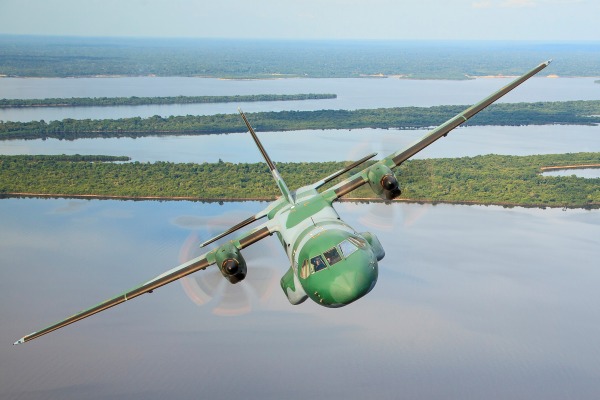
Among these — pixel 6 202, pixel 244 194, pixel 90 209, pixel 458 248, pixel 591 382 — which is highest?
Result: pixel 6 202

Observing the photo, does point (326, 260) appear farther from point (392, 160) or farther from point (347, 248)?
point (392, 160)

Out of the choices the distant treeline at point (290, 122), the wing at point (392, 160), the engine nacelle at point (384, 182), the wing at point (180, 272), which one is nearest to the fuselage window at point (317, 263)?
the wing at point (180, 272)

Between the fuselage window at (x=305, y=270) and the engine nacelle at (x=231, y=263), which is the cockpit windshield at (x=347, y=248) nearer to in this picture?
the fuselage window at (x=305, y=270)

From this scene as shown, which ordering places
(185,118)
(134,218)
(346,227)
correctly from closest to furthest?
(346,227) < (134,218) < (185,118)

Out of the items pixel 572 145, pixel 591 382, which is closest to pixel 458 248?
pixel 591 382

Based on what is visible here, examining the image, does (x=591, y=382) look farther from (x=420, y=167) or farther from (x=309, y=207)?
(x=309, y=207)

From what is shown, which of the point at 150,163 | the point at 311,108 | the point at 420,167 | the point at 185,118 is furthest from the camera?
the point at 311,108

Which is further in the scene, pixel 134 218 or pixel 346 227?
pixel 134 218
